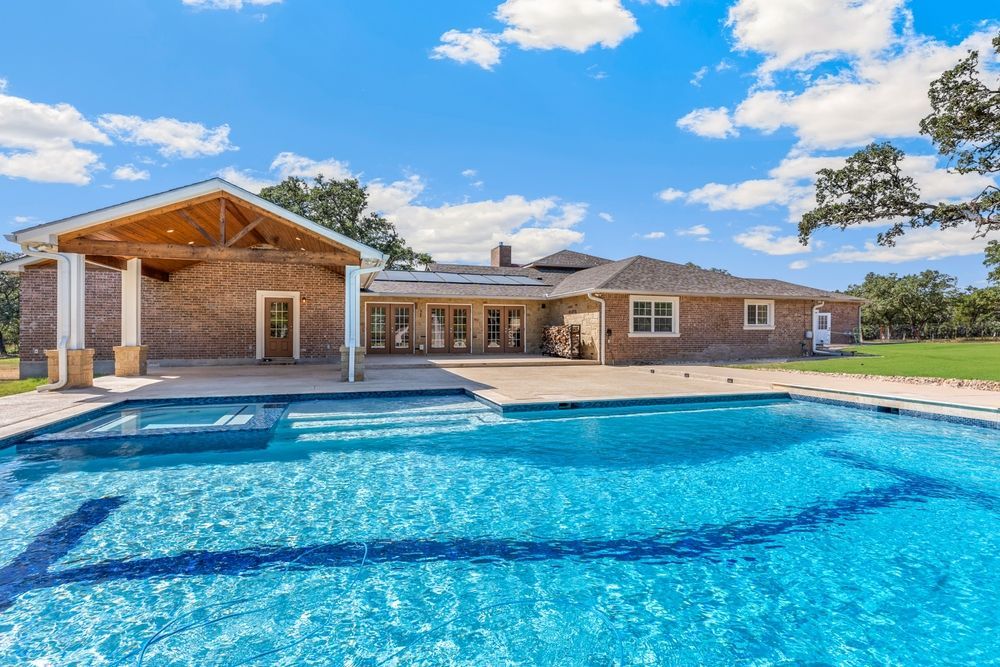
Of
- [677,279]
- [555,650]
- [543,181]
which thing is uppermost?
[543,181]

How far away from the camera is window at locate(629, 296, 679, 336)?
16531 mm

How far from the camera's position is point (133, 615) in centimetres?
265

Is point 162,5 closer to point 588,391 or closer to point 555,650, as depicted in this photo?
point 588,391

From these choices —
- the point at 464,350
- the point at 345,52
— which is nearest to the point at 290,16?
the point at 345,52

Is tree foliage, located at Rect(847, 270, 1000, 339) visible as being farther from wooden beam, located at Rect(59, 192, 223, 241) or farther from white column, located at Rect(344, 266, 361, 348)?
wooden beam, located at Rect(59, 192, 223, 241)

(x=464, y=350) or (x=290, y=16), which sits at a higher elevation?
(x=290, y=16)

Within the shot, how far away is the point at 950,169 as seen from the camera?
42.7 feet

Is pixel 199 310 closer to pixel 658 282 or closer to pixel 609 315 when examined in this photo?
pixel 609 315

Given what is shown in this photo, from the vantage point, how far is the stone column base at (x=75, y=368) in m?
9.20

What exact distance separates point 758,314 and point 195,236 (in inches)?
697

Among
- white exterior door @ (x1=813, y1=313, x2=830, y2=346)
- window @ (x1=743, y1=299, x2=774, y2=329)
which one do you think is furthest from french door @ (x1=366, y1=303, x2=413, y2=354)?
Result: white exterior door @ (x1=813, y1=313, x2=830, y2=346)

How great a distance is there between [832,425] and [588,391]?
12.5 feet

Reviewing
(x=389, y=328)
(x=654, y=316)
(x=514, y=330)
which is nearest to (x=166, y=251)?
(x=389, y=328)

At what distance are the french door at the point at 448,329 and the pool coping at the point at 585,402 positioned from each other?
871cm
